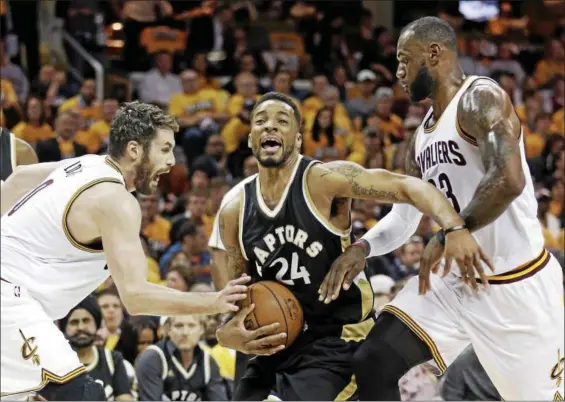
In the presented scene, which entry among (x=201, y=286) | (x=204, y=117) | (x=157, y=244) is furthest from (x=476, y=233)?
(x=204, y=117)

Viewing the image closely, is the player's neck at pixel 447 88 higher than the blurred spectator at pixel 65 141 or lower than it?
higher

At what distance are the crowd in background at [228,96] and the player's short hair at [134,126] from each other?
234 centimetres

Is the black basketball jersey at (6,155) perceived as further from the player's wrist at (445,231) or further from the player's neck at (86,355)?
the player's wrist at (445,231)

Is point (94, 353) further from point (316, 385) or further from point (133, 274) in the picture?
point (133, 274)

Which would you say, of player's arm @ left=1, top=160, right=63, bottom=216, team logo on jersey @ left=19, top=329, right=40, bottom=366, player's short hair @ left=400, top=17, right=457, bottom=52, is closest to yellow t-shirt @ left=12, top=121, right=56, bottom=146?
player's arm @ left=1, top=160, right=63, bottom=216

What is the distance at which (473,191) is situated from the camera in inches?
183

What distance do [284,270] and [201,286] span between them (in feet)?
8.98

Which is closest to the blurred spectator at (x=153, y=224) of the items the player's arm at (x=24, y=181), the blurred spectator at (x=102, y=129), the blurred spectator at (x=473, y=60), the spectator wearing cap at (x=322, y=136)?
the blurred spectator at (x=102, y=129)

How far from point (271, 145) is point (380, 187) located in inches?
21.9

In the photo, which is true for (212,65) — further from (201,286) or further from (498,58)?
(201,286)

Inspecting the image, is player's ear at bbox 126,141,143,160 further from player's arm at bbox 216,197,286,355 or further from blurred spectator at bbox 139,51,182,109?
blurred spectator at bbox 139,51,182,109

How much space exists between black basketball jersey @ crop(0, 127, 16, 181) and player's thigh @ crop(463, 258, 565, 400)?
267cm

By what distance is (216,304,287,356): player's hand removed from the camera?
4508 mm

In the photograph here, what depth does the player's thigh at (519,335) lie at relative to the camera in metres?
4.63
